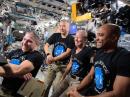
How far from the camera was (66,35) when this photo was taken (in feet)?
22.5

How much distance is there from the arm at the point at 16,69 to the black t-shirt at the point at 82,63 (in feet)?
4.39

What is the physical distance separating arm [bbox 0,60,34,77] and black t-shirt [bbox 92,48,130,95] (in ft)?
3.02

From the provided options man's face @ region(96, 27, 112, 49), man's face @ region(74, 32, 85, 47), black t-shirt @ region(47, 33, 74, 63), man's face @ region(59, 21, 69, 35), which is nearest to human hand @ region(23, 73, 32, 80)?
man's face @ region(96, 27, 112, 49)

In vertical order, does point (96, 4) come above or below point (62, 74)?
above

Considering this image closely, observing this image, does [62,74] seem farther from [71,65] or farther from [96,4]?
[96,4]

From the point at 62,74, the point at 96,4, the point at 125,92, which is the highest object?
the point at 96,4

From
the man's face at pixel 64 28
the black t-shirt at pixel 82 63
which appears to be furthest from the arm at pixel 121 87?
the man's face at pixel 64 28

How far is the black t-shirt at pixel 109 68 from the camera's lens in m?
3.42

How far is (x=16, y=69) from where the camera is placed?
12.7 ft

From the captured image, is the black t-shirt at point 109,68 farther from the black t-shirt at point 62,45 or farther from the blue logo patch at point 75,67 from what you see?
the black t-shirt at point 62,45

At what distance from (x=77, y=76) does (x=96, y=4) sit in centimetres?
792

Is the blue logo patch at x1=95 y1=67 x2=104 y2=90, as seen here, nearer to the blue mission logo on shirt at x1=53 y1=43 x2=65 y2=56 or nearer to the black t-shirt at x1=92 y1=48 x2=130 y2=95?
the black t-shirt at x1=92 y1=48 x2=130 y2=95

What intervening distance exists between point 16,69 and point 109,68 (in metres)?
1.11

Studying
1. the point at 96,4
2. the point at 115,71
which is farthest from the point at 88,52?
the point at 96,4
